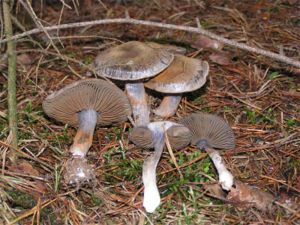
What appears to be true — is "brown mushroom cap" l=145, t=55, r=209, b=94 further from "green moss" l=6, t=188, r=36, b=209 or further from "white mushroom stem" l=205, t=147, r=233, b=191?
"green moss" l=6, t=188, r=36, b=209

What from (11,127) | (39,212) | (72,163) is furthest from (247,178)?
(11,127)

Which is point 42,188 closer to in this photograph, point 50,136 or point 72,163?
point 72,163

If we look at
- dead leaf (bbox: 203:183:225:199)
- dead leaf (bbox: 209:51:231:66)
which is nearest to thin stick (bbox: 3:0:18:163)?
dead leaf (bbox: 203:183:225:199)

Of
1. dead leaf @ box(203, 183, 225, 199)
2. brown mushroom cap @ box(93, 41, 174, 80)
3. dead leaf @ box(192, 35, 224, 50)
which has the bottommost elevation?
dead leaf @ box(203, 183, 225, 199)

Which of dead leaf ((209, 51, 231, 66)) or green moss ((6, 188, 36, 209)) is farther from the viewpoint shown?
dead leaf ((209, 51, 231, 66))

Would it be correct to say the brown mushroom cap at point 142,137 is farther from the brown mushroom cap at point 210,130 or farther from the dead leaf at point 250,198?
the dead leaf at point 250,198

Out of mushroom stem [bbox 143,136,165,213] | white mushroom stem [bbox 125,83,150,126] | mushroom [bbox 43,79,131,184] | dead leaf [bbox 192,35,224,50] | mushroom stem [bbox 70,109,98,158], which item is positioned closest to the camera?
mushroom stem [bbox 143,136,165,213]
